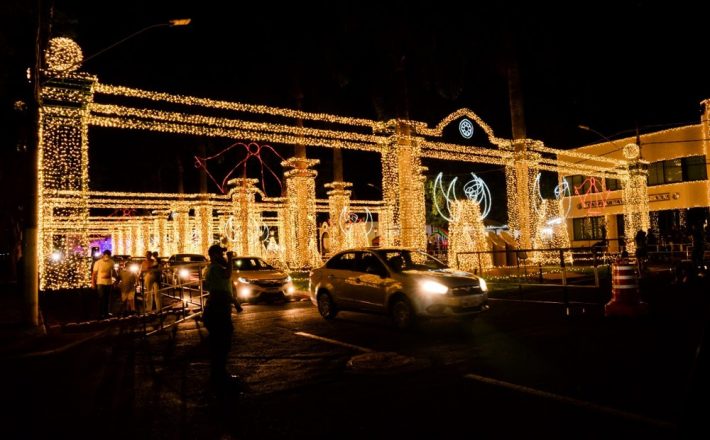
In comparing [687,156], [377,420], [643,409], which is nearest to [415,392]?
[377,420]

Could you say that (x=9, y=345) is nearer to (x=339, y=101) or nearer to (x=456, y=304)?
(x=456, y=304)

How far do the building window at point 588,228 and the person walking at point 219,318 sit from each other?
41671 millimetres

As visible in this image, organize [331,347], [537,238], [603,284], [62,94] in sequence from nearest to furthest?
[331,347] < [62,94] < [603,284] < [537,238]

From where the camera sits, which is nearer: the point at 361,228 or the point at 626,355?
the point at 626,355

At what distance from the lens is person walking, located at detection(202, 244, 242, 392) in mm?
7191

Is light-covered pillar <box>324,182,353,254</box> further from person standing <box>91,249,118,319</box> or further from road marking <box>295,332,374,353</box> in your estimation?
→ road marking <box>295,332,374,353</box>

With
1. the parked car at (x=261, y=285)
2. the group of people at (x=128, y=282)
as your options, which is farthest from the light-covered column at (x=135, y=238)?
the group of people at (x=128, y=282)

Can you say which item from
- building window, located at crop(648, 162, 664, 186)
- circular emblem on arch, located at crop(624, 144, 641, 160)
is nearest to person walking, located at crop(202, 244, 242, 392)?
circular emblem on arch, located at crop(624, 144, 641, 160)

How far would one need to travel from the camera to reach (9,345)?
438 inches

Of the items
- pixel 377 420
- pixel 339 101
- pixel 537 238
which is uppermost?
pixel 339 101

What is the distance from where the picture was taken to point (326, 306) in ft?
44.4

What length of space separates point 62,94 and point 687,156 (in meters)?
38.4

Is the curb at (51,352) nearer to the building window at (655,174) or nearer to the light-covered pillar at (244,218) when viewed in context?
the light-covered pillar at (244,218)

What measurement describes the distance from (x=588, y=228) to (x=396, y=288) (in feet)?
125
